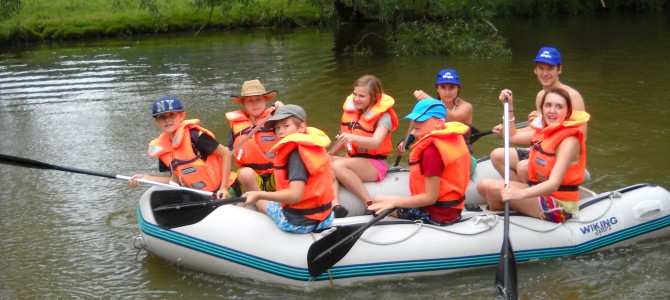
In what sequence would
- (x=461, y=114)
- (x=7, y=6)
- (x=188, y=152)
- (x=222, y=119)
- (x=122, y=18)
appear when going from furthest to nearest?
(x=122, y=18) < (x=7, y=6) < (x=222, y=119) < (x=461, y=114) < (x=188, y=152)

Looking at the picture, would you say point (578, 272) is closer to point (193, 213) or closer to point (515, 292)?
point (515, 292)

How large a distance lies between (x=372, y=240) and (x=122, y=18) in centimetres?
1608

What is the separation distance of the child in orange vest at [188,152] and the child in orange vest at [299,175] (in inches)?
25.0

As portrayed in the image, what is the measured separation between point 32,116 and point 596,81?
7.90m

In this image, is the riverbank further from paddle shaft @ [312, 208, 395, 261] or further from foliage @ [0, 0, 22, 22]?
paddle shaft @ [312, 208, 395, 261]

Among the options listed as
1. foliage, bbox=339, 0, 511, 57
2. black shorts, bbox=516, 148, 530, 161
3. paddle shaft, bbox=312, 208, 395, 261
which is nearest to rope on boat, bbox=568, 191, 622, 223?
black shorts, bbox=516, 148, 530, 161

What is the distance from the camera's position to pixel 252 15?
62.2 ft

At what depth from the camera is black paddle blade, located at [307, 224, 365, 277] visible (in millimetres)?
4340

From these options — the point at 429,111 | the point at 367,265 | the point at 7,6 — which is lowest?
the point at 367,265

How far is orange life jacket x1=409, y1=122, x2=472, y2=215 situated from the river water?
51 centimetres

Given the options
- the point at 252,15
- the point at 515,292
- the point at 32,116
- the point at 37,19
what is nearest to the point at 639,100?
the point at 515,292

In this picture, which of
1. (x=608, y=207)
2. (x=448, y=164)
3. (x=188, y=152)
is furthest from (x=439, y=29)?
(x=448, y=164)

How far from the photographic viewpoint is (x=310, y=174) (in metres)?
4.37

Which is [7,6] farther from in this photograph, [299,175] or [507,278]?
[507,278]
